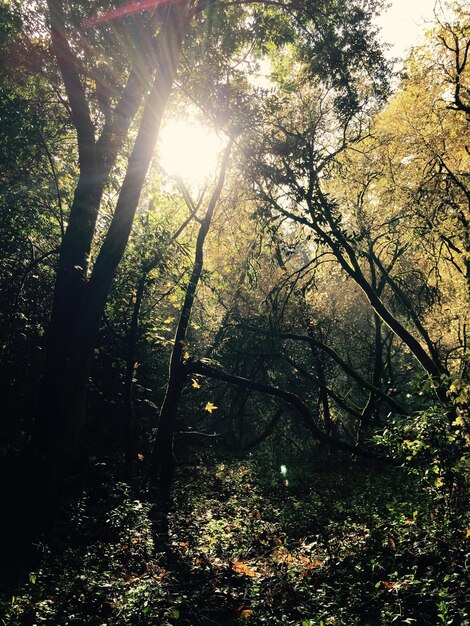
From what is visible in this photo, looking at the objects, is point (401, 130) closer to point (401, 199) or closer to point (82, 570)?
point (401, 199)

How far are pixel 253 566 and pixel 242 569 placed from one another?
272 mm

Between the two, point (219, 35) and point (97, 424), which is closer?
point (219, 35)

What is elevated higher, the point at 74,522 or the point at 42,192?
the point at 42,192

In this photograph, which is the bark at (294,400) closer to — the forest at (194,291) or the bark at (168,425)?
the forest at (194,291)

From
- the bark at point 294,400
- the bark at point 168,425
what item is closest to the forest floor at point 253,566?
the bark at point 294,400

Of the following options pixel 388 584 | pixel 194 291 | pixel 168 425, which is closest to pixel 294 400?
pixel 168 425

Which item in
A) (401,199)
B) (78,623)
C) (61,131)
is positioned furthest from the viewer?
(401,199)

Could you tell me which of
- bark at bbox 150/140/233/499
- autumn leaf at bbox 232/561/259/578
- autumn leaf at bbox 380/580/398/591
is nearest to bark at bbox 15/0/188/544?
autumn leaf at bbox 232/561/259/578

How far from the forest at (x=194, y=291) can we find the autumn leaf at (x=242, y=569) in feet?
0.19

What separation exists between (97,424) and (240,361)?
8045 millimetres

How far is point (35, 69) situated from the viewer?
9.26 metres

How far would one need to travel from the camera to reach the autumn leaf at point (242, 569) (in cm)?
650

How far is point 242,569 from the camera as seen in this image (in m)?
6.75

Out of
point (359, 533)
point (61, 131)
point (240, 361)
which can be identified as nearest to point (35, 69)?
point (61, 131)
